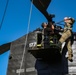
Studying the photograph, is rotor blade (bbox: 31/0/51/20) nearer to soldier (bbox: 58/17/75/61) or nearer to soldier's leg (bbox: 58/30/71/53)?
soldier (bbox: 58/17/75/61)

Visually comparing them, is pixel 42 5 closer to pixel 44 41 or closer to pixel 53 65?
pixel 44 41

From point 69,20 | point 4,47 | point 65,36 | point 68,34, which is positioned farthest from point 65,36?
point 4,47

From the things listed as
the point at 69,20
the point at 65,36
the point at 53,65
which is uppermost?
the point at 69,20

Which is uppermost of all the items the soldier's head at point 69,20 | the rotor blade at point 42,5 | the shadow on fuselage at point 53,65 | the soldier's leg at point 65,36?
the rotor blade at point 42,5

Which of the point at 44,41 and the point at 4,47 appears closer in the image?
the point at 44,41

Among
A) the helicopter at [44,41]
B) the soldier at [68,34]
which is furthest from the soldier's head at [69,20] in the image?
the helicopter at [44,41]

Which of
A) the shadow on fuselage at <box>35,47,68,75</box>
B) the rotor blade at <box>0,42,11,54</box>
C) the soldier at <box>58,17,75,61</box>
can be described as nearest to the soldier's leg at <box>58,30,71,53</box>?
the soldier at <box>58,17,75,61</box>

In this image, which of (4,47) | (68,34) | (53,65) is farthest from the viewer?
(4,47)

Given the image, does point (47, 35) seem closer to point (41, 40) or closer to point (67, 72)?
point (41, 40)

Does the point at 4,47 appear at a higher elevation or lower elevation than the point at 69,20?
lower

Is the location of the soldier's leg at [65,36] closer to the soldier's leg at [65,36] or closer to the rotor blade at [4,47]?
the soldier's leg at [65,36]

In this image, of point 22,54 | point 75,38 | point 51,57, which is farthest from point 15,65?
point 75,38

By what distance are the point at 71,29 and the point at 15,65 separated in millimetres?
2908

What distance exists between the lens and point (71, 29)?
14922mm
